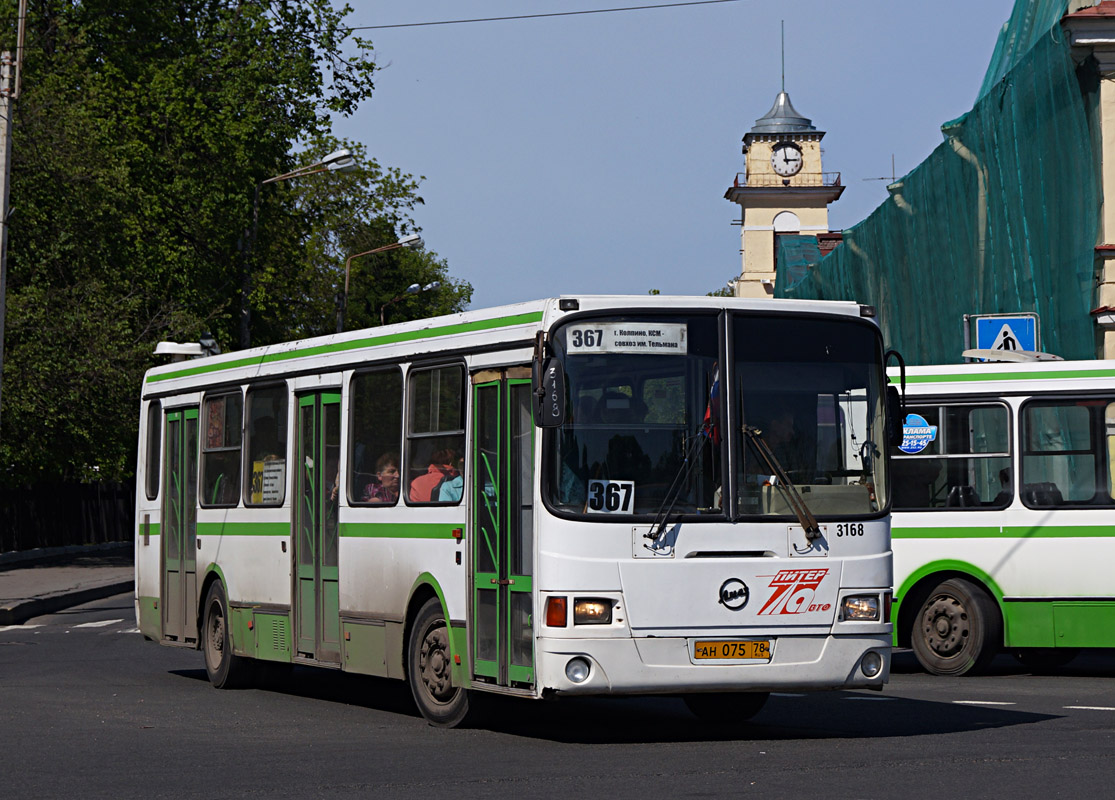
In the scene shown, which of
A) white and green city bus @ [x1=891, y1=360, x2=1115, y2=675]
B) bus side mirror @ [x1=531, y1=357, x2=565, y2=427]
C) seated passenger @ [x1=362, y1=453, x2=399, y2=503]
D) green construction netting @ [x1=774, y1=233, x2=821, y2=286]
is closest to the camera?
bus side mirror @ [x1=531, y1=357, x2=565, y2=427]

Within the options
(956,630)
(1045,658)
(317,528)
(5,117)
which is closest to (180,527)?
(317,528)

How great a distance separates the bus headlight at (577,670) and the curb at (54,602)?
16.1m

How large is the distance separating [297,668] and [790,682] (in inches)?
308

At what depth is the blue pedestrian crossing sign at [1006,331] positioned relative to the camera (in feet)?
71.3

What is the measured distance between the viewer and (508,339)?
11.4 meters

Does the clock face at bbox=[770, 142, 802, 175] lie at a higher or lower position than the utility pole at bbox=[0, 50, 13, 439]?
higher

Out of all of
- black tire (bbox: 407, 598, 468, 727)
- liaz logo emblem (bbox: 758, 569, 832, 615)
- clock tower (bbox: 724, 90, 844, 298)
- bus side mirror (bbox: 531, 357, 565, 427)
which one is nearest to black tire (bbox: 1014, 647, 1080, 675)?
liaz logo emblem (bbox: 758, 569, 832, 615)

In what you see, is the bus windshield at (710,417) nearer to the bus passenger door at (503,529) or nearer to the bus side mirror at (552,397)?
the bus side mirror at (552,397)

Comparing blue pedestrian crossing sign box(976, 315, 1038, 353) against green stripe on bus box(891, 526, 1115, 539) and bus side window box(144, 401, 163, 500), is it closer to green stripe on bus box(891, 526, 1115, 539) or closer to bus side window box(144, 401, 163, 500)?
green stripe on bus box(891, 526, 1115, 539)

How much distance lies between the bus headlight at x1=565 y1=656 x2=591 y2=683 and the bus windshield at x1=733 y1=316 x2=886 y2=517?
130 centimetres

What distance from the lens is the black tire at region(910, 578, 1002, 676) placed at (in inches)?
626

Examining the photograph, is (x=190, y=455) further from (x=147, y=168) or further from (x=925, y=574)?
(x=147, y=168)

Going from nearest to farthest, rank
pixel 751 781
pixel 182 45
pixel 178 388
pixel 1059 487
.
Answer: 1. pixel 751 781
2. pixel 1059 487
3. pixel 178 388
4. pixel 182 45

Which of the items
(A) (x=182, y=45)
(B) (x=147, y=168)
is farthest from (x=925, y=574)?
(A) (x=182, y=45)
